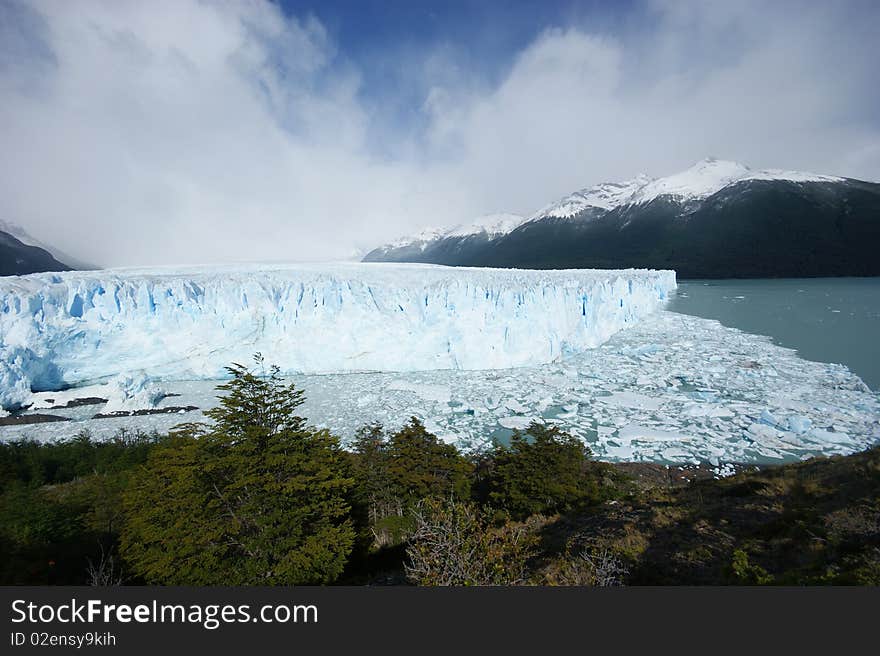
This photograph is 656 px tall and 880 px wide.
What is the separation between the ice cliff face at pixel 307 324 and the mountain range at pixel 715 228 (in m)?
67.1

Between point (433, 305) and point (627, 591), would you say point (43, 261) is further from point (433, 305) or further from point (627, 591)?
point (627, 591)

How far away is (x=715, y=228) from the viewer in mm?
85625

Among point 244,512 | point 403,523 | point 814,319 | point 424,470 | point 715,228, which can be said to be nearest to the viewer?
point 244,512

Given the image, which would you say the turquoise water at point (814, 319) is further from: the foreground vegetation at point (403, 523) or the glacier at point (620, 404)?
the foreground vegetation at point (403, 523)

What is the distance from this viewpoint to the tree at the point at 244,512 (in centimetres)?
458

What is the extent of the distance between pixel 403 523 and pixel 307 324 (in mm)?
14042

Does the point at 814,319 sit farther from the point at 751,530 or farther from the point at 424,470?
the point at 424,470

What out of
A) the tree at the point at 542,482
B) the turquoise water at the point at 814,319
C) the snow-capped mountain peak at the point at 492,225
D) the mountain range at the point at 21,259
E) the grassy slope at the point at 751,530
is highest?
the snow-capped mountain peak at the point at 492,225

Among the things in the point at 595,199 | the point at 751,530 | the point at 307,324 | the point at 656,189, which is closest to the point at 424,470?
the point at 751,530

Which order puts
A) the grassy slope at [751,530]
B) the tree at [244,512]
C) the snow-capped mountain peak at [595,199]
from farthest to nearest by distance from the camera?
the snow-capped mountain peak at [595,199] < the tree at [244,512] < the grassy slope at [751,530]

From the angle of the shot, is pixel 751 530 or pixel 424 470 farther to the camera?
pixel 424 470

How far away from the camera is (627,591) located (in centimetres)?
245

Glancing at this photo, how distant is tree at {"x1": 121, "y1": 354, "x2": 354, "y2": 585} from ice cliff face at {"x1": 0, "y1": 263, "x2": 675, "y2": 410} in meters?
13.1

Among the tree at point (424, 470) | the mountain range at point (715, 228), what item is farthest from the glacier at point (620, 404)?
the mountain range at point (715, 228)
